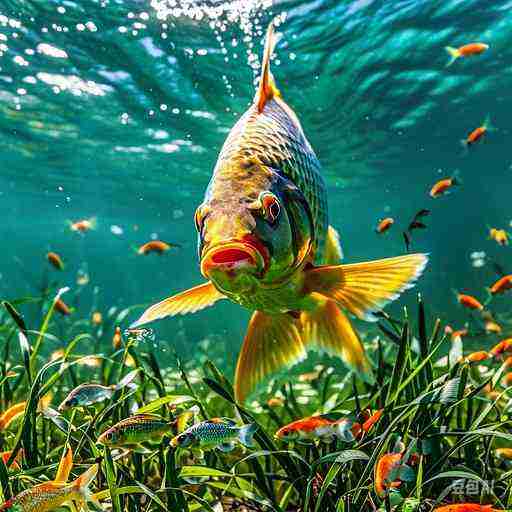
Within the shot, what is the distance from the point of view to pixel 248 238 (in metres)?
1.96

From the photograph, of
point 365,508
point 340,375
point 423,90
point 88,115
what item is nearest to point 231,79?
point 88,115

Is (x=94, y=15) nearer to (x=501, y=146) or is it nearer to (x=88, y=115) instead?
(x=88, y=115)

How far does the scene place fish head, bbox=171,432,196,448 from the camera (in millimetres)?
1926

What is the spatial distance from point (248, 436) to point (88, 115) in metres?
18.9

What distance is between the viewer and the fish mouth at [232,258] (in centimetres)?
187

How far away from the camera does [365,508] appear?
7.18 ft

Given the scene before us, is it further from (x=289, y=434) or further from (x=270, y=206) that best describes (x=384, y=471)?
(x=270, y=206)

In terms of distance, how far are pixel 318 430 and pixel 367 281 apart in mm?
869

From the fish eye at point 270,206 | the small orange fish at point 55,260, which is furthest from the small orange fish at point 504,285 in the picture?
the small orange fish at point 55,260

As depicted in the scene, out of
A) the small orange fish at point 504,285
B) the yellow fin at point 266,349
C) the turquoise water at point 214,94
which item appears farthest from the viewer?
the turquoise water at point 214,94

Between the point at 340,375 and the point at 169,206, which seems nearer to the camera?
the point at 340,375

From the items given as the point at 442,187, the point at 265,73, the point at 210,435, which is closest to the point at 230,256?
the point at 210,435

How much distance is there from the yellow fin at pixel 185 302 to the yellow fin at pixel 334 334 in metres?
0.67

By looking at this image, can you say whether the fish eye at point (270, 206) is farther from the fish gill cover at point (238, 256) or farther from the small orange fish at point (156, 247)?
the small orange fish at point (156, 247)
